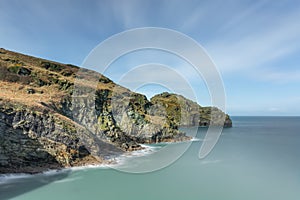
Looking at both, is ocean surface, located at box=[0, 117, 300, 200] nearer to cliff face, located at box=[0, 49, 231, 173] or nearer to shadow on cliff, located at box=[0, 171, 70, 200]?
shadow on cliff, located at box=[0, 171, 70, 200]

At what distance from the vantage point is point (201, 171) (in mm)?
32406

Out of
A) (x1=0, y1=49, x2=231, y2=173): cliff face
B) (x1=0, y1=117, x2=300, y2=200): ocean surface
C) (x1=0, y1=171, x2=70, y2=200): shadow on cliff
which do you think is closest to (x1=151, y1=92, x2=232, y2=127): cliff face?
(x1=0, y1=49, x2=231, y2=173): cliff face

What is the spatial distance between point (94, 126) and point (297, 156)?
1683 inches

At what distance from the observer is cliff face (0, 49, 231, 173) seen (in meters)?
28.8

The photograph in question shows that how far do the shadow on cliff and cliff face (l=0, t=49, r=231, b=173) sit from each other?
1.64 metres

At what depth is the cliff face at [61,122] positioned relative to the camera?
1134 inches

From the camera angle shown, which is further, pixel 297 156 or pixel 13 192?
pixel 297 156

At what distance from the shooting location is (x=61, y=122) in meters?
33.4

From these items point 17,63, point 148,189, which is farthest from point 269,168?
point 17,63

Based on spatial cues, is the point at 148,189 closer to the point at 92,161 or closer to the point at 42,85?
the point at 92,161

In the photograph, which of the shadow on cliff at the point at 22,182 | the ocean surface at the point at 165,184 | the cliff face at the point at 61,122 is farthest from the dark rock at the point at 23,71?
the ocean surface at the point at 165,184

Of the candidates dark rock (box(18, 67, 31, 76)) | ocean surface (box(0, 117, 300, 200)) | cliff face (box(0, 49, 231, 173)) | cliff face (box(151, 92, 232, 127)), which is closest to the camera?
ocean surface (box(0, 117, 300, 200))

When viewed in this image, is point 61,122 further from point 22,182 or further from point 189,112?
point 189,112

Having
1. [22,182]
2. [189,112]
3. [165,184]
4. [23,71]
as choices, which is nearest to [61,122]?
[22,182]
